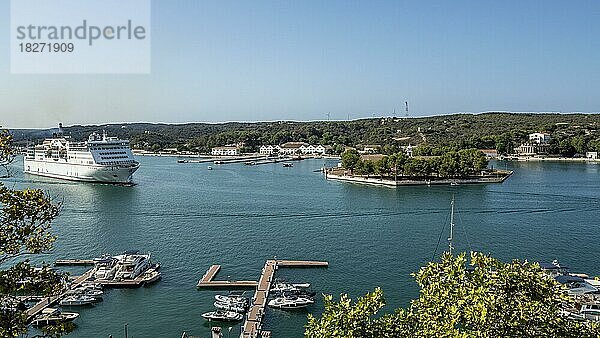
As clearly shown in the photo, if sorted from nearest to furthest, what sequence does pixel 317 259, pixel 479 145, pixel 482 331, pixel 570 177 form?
1. pixel 482 331
2. pixel 317 259
3. pixel 570 177
4. pixel 479 145

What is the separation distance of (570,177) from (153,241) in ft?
87.3

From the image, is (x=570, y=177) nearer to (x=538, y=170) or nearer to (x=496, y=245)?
(x=538, y=170)

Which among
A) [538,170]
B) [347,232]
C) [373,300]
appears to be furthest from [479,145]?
[373,300]

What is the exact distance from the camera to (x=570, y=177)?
32.4m

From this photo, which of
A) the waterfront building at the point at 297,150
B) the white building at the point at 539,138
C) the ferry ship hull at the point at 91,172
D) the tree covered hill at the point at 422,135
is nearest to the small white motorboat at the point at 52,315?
the ferry ship hull at the point at 91,172

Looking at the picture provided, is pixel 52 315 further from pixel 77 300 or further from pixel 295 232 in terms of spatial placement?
pixel 295 232

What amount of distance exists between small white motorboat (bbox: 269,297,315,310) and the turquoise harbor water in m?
0.19

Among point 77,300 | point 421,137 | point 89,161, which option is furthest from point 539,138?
point 77,300

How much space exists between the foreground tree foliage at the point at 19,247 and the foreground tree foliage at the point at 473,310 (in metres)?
2.22

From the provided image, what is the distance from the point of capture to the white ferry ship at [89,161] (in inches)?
1154

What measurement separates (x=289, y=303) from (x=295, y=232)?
671 centimetres

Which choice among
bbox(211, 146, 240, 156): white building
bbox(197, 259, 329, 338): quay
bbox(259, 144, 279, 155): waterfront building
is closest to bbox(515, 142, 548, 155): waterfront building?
bbox(259, 144, 279, 155): waterfront building

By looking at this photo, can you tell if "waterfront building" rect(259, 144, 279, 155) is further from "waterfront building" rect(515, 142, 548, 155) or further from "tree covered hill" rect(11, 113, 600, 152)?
"waterfront building" rect(515, 142, 548, 155)

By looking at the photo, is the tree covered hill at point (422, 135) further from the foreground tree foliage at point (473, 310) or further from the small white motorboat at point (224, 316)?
the foreground tree foliage at point (473, 310)
